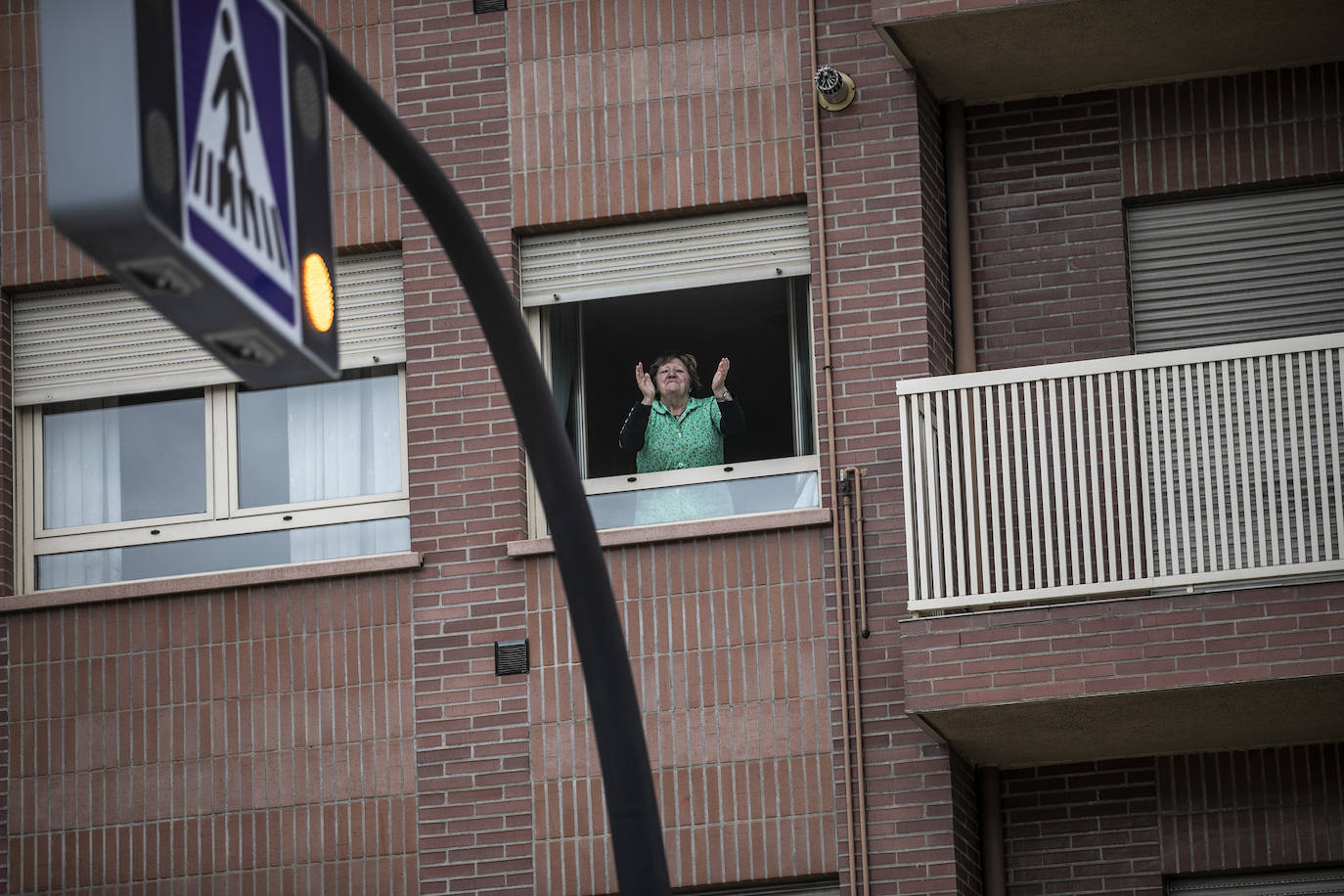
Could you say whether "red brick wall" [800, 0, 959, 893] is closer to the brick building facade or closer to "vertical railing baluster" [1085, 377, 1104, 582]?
the brick building facade

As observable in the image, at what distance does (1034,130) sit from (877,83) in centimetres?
103

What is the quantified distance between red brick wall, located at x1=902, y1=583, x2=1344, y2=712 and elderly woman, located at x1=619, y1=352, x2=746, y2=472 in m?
Result: 1.99

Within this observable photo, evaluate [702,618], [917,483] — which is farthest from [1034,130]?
[702,618]

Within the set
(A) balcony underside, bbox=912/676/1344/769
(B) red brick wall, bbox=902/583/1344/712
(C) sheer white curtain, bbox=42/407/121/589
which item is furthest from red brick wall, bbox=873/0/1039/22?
(C) sheer white curtain, bbox=42/407/121/589

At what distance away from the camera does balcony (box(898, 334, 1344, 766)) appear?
10.5 metres

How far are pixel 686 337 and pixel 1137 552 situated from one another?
3.10 metres

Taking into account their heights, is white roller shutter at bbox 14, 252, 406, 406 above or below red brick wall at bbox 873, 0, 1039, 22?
below

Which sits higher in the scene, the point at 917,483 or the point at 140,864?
the point at 917,483

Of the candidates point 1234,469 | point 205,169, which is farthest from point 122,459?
point 205,169

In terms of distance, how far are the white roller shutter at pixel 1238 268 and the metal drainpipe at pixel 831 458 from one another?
183 cm

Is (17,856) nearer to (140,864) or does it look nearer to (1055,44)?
(140,864)

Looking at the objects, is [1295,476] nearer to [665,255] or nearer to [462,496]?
[665,255]

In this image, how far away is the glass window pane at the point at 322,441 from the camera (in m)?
12.7

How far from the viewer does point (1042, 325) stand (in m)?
12.3
